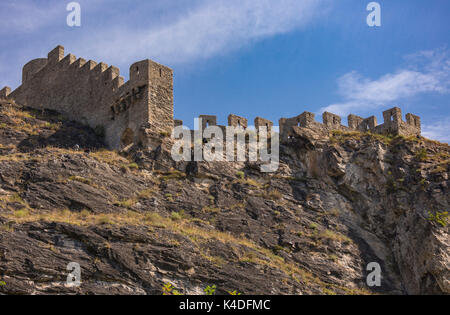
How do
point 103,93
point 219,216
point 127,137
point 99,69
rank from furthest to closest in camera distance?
point 99,69, point 103,93, point 127,137, point 219,216

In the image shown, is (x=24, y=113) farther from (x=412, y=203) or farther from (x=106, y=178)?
(x=412, y=203)

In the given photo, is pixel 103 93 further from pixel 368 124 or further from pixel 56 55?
pixel 368 124

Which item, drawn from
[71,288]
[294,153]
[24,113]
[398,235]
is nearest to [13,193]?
[71,288]

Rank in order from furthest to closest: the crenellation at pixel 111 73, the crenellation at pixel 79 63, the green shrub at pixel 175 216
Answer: the crenellation at pixel 79 63
the crenellation at pixel 111 73
the green shrub at pixel 175 216

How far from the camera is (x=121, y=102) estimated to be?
35156mm

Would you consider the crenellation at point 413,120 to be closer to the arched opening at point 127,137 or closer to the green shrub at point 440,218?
the green shrub at point 440,218

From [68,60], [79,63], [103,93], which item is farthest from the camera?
[68,60]

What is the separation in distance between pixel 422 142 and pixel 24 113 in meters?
24.6

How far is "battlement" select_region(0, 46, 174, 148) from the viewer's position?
3416 centimetres

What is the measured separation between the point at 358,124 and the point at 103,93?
16.9m

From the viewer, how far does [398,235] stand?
31.6 metres

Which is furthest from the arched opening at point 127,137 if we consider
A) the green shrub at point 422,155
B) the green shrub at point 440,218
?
the green shrub at point 440,218

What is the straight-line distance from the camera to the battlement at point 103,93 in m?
34.2

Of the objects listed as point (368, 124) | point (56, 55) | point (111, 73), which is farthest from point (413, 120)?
point (56, 55)
